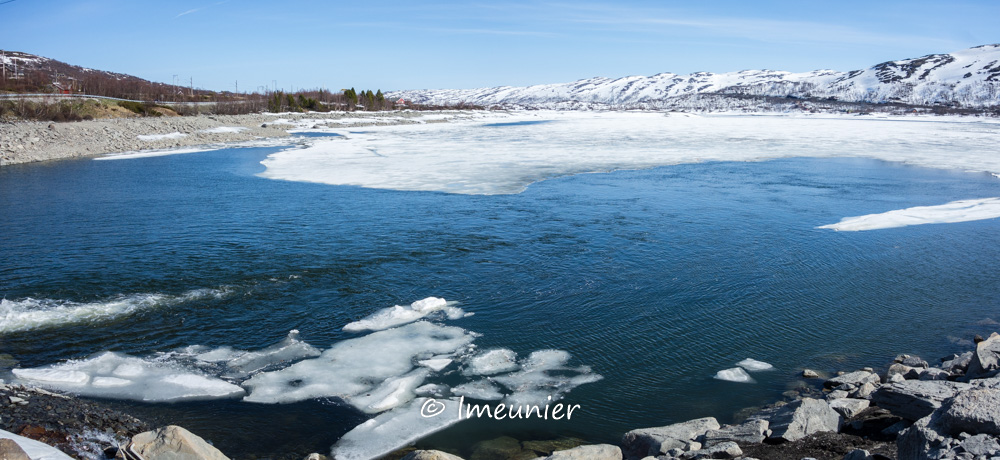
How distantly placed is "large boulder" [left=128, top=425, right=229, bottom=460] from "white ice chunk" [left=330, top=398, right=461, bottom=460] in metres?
1.00

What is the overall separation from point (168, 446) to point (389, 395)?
1.87m

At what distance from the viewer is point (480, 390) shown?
17.4 feet

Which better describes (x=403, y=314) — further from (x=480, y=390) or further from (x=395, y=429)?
(x=395, y=429)

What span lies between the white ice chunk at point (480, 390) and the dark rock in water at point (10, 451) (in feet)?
9.62

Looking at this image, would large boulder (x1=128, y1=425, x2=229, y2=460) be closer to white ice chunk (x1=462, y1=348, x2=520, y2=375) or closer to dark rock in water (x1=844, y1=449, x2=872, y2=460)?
white ice chunk (x1=462, y1=348, x2=520, y2=375)

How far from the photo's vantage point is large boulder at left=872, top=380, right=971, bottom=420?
420 cm

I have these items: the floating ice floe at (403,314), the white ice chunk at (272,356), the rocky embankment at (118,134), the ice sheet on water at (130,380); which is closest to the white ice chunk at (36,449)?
the ice sheet on water at (130,380)

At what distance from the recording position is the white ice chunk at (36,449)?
3408 millimetres

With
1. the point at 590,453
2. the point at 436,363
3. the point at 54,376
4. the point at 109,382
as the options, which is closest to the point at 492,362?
the point at 436,363

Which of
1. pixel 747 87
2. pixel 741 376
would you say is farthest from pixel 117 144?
pixel 747 87

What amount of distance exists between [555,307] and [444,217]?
195 inches

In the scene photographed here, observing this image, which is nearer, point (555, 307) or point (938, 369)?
point (938, 369)

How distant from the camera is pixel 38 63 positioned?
77625 millimetres

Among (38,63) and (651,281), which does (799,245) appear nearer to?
(651,281)
